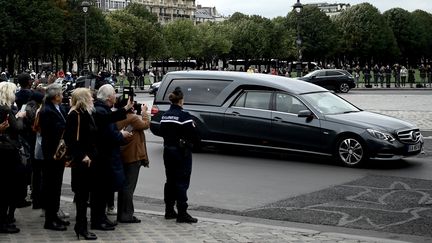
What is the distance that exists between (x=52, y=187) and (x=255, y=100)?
7837 millimetres

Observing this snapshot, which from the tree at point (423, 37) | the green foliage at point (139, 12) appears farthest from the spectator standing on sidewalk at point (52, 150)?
the tree at point (423, 37)

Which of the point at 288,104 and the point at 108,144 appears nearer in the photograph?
the point at 108,144

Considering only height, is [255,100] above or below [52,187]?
above

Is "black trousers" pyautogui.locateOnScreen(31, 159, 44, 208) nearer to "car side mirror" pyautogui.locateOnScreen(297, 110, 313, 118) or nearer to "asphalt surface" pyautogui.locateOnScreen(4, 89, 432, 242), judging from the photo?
"asphalt surface" pyautogui.locateOnScreen(4, 89, 432, 242)

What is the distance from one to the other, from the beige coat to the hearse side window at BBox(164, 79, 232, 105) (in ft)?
24.3

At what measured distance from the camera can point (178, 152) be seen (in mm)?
8922

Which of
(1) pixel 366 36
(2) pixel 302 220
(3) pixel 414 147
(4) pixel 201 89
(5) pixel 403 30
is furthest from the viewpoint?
(5) pixel 403 30

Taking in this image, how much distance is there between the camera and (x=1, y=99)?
333 inches

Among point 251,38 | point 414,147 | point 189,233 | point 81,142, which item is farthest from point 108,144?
point 251,38

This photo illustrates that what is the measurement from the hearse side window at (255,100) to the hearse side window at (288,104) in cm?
27

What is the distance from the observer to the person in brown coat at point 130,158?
8844 mm

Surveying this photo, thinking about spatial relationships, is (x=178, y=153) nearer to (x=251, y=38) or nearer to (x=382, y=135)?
(x=382, y=135)

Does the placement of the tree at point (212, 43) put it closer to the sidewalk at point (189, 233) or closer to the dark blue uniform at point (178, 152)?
the dark blue uniform at point (178, 152)

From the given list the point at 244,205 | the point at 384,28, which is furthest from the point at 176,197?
the point at 384,28
